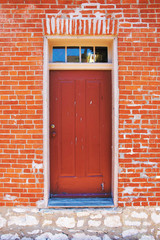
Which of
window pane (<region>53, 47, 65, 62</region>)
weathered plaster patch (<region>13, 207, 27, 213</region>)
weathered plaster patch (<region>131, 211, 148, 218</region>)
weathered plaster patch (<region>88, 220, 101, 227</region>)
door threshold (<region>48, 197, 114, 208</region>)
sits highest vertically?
window pane (<region>53, 47, 65, 62</region>)

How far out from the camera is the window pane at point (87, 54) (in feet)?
11.6

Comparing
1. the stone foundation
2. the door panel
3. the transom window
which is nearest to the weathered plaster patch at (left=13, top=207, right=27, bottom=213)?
the stone foundation

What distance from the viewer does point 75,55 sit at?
354 centimetres

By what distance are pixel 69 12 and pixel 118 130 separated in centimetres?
203

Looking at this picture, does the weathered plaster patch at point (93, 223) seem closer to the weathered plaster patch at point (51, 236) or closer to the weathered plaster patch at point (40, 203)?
the weathered plaster patch at point (51, 236)

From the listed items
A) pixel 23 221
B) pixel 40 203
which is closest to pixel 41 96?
pixel 40 203

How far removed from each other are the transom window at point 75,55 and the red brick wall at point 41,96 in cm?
39

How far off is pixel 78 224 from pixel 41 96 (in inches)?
83.1

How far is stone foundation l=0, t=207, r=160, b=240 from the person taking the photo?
10.5ft

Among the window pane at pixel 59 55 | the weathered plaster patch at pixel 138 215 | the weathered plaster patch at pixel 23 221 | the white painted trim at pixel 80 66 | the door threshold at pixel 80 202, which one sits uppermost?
the window pane at pixel 59 55

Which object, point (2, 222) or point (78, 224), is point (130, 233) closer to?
point (78, 224)

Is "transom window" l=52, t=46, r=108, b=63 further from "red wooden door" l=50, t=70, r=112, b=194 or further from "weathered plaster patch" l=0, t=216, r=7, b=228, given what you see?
"weathered plaster patch" l=0, t=216, r=7, b=228

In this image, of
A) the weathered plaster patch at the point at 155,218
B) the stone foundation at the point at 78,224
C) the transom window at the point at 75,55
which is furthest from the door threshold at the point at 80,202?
the transom window at the point at 75,55

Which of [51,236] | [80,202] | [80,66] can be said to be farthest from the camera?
[80,66]
